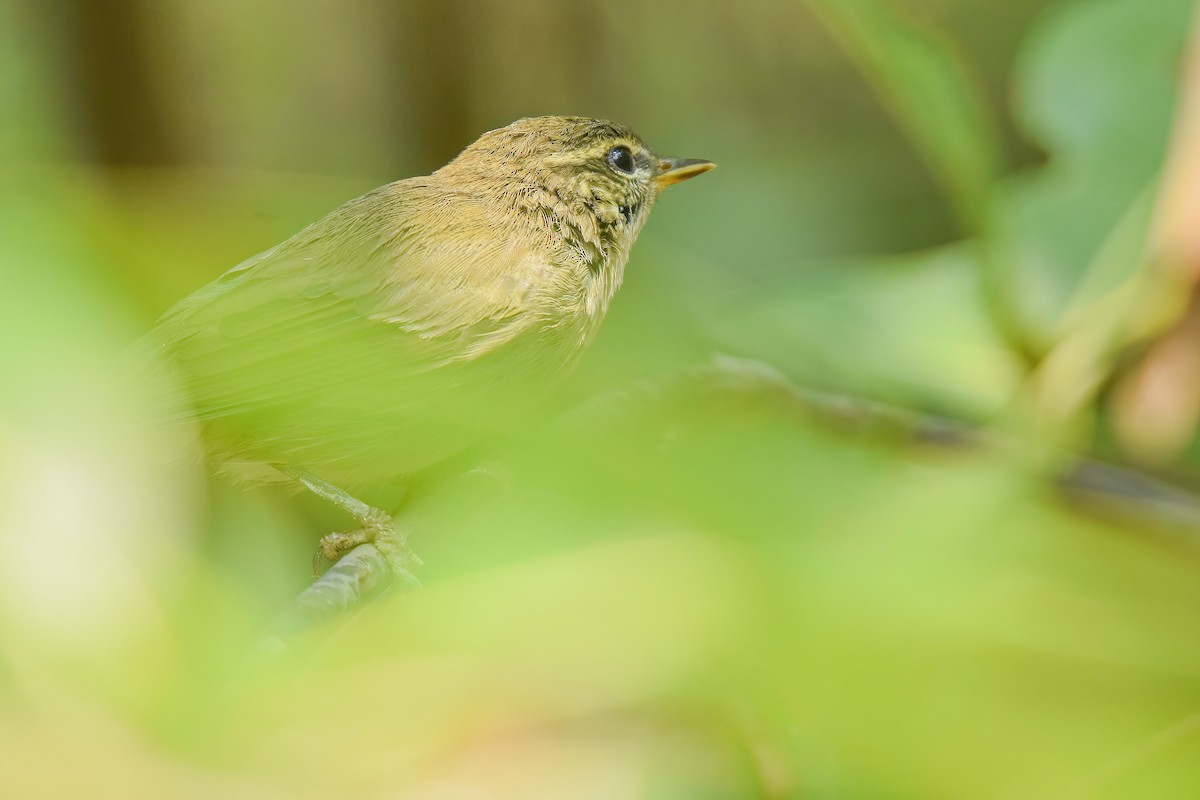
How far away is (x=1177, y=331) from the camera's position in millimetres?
1604

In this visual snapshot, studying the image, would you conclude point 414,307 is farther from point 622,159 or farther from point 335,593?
point 335,593

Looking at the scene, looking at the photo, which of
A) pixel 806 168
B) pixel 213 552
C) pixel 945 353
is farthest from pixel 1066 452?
pixel 806 168

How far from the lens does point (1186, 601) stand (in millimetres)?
918

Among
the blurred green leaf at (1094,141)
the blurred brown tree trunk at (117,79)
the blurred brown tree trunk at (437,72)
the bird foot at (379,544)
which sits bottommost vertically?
the bird foot at (379,544)

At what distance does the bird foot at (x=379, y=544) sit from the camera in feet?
4.24

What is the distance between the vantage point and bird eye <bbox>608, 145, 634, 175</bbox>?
8.45 feet

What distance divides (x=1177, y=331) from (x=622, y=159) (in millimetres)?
1331

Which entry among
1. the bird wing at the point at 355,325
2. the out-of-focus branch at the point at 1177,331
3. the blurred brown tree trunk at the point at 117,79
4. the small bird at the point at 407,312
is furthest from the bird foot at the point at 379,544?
the blurred brown tree trunk at the point at 117,79

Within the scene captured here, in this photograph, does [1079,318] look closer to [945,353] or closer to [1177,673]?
[945,353]

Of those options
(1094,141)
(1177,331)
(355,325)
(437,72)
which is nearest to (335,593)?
(355,325)

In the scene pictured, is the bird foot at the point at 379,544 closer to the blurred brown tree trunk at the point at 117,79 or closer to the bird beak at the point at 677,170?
the bird beak at the point at 677,170

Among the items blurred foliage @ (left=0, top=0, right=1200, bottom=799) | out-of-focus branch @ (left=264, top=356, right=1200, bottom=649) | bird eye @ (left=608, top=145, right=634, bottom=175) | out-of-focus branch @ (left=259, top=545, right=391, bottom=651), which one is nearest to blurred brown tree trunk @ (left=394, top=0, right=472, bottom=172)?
bird eye @ (left=608, top=145, right=634, bottom=175)

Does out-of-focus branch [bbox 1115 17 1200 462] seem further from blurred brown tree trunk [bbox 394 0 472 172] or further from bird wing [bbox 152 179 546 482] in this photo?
blurred brown tree trunk [bbox 394 0 472 172]

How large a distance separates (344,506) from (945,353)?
1079 mm
